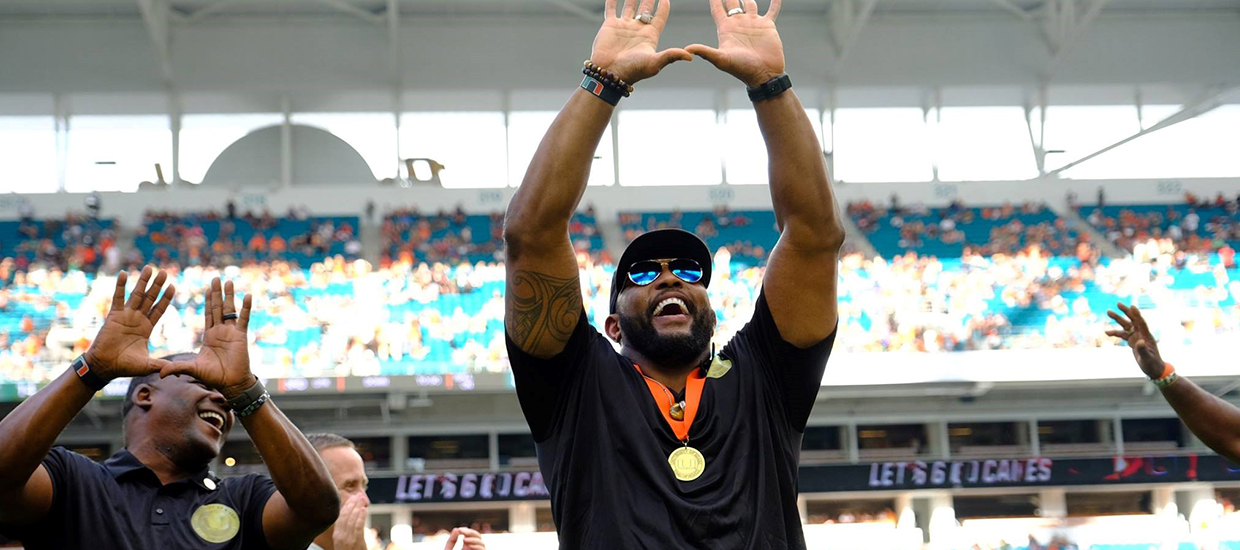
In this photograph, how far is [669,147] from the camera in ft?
80.0

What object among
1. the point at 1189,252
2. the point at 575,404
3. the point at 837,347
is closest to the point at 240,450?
the point at 837,347

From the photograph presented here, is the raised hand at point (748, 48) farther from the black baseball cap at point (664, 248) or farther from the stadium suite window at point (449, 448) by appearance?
the stadium suite window at point (449, 448)

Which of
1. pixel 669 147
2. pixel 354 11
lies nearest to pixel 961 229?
pixel 669 147

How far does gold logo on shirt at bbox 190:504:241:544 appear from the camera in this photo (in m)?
3.12

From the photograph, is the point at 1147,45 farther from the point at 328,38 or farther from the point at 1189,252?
the point at 328,38

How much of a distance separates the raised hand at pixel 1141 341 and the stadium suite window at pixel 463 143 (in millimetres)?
20163

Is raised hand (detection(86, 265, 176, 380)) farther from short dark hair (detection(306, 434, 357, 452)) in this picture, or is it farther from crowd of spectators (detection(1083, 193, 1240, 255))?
crowd of spectators (detection(1083, 193, 1240, 255))

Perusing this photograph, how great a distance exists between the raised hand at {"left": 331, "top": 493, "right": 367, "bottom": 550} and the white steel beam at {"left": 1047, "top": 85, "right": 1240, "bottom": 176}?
22231mm

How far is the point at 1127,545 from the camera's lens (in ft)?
51.4

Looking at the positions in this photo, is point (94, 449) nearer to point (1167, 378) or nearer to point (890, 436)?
point (890, 436)

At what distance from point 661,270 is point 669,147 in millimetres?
21603

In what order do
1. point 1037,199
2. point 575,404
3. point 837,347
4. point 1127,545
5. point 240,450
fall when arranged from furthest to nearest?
point 1037,199
point 240,450
point 837,347
point 1127,545
point 575,404

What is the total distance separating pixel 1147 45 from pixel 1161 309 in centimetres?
772

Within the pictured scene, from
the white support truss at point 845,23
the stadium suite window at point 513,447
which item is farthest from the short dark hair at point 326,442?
the white support truss at point 845,23
